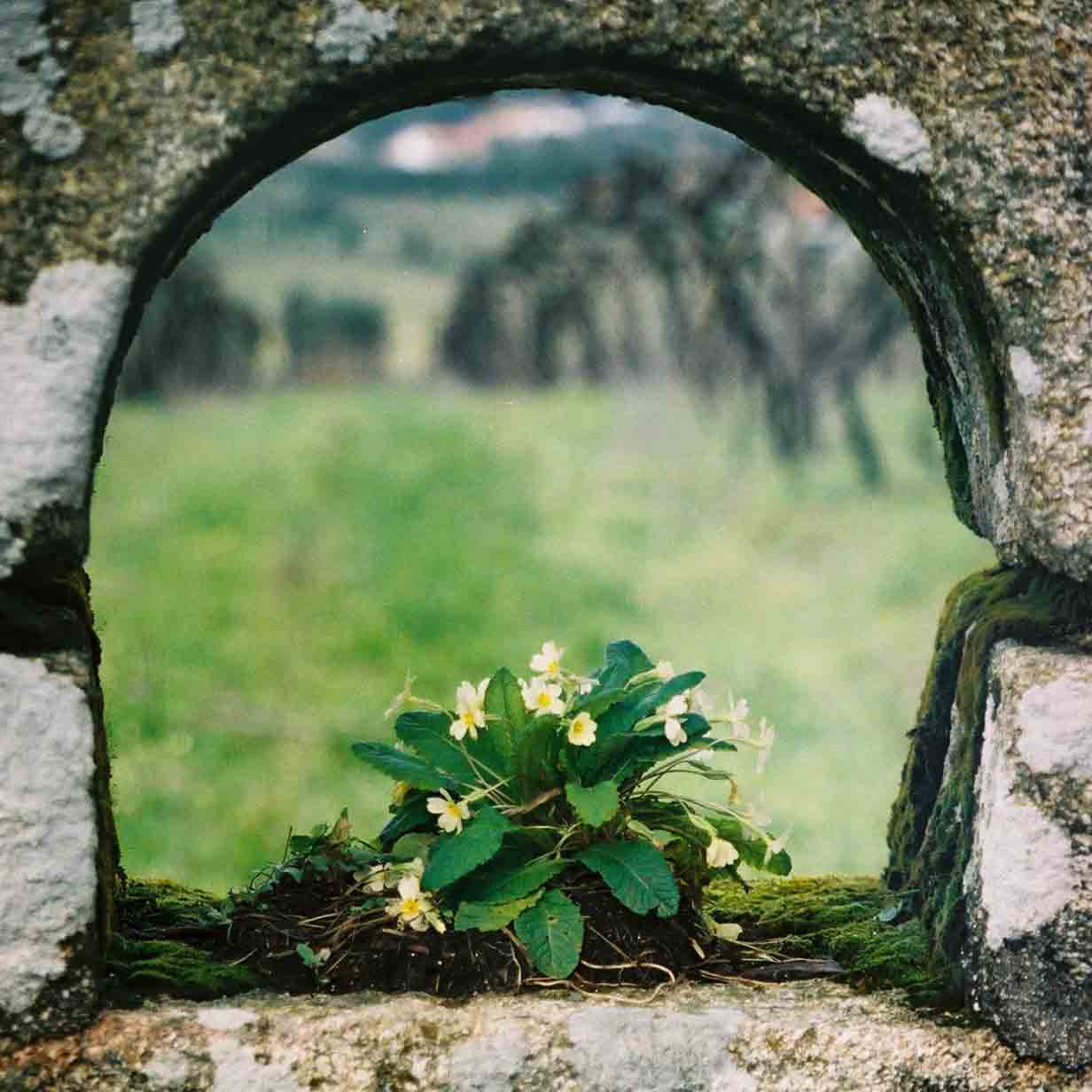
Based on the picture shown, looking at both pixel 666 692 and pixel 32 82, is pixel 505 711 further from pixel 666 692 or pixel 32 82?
pixel 32 82

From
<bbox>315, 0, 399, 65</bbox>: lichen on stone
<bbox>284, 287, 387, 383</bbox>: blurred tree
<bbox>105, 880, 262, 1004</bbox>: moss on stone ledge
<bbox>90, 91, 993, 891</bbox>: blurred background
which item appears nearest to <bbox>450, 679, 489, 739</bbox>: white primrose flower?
<bbox>105, 880, 262, 1004</bbox>: moss on stone ledge

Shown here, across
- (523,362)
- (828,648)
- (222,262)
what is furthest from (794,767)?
(222,262)

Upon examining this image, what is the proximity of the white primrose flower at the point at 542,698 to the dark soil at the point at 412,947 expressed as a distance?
26cm

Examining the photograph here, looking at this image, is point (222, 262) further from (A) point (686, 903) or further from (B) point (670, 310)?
(A) point (686, 903)

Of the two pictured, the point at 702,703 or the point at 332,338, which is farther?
the point at 332,338

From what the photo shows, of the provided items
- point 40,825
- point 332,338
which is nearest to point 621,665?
point 40,825

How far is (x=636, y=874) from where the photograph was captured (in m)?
2.01

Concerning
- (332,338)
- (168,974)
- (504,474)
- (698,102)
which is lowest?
(168,974)

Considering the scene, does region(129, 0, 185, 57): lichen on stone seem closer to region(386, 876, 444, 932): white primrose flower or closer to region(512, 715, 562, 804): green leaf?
region(512, 715, 562, 804): green leaf

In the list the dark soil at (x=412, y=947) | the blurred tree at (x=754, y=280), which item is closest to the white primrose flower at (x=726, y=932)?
the dark soil at (x=412, y=947)

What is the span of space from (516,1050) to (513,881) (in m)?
0.26

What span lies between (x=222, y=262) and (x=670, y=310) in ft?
21.6

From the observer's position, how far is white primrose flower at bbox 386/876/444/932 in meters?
2.02

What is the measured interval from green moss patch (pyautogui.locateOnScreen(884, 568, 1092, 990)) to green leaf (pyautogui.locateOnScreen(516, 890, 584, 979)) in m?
0.52
